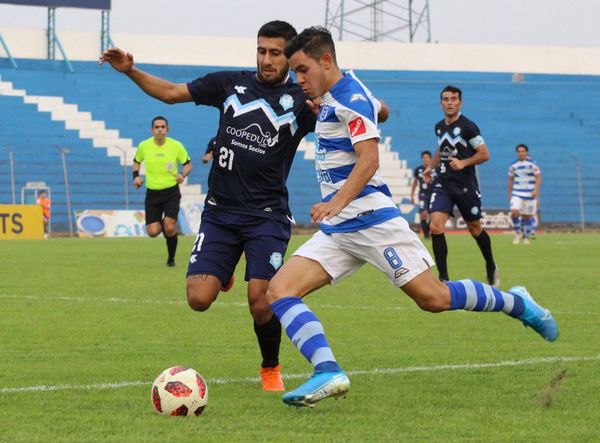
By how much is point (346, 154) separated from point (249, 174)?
1.01 metres

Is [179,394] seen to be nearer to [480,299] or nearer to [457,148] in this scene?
[480,299]

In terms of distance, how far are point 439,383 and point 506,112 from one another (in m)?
41.0

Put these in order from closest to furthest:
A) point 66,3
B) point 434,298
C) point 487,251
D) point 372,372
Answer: point 434,298 < point 372,372 < point 487,251 < point 66,3

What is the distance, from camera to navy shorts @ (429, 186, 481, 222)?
1455cm

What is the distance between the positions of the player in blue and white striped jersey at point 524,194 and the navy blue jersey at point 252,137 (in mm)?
22243

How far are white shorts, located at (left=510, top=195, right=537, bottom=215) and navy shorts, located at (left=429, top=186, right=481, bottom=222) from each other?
583 inches

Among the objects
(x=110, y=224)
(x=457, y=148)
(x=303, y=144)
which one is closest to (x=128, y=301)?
(x=457, y=148)

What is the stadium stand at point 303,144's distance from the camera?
37031mm

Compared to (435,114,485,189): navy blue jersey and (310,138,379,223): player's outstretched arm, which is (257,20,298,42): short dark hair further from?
(435,114,485,189): navy blue jersey

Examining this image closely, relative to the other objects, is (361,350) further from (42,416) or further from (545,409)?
(42,416)

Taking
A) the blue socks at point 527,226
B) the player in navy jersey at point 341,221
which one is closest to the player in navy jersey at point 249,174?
the player in navy jersey at point 341,221

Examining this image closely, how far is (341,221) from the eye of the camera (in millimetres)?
6449

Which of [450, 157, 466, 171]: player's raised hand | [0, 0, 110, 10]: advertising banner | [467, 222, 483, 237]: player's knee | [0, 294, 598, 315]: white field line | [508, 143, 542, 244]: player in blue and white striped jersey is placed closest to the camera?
[0, 294, 598, 315]: white field line

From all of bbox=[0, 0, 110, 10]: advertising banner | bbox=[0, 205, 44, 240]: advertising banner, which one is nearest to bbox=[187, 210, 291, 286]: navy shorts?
bbox=[0, 205, 44, 240]: advertising banner
